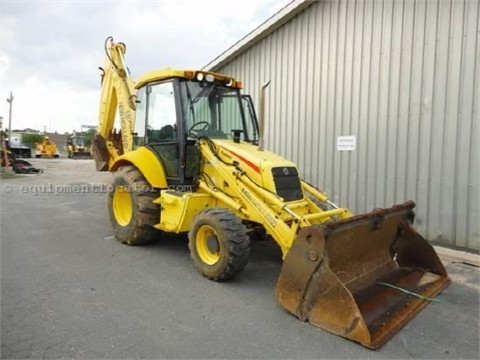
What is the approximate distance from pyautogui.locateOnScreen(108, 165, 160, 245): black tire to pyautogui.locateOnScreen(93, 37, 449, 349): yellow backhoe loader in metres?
0.02

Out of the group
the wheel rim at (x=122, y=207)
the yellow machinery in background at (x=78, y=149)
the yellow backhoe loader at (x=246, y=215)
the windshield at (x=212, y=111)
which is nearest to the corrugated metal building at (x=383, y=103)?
the yellow backhoe loader at (x=246, y=215)

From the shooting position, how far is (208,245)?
4.63m

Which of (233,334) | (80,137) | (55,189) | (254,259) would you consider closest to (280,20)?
(254,259)

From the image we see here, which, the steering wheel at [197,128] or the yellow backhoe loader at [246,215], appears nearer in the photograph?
the yellow backhoe loader at [246,215]

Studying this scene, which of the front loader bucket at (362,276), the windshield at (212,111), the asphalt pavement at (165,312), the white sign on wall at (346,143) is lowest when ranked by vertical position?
the asphalt pavement at (165,312)

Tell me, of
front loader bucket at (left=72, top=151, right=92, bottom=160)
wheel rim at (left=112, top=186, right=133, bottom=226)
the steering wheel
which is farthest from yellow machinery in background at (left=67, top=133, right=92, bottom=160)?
the steering wheel

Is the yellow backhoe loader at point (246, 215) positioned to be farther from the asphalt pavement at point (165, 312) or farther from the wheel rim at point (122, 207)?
the asphalt pavement at point (165, 312)

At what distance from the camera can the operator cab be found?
5.38m

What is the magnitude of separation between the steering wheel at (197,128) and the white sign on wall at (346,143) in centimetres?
299

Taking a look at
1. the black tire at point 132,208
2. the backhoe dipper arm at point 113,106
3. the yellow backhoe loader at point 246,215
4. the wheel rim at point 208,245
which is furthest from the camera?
the backhoe dipper arm at point 113,106

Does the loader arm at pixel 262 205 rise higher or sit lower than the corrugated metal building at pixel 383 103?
lower

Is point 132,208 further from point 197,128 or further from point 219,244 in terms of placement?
point 219,244

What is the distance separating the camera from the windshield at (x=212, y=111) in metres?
5.40

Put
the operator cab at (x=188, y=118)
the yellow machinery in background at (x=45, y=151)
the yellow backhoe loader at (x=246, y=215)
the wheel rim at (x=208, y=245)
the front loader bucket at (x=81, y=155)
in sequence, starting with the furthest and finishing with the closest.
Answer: the front loader bucket at (x=81, y=155) → the yellow machinery in background at (x=45, y=151) → the operator cab at (x=188, y=118) → the wheel rim at (x=208, y=245) → the yellow backhoe loader at (x=246, y=215)
